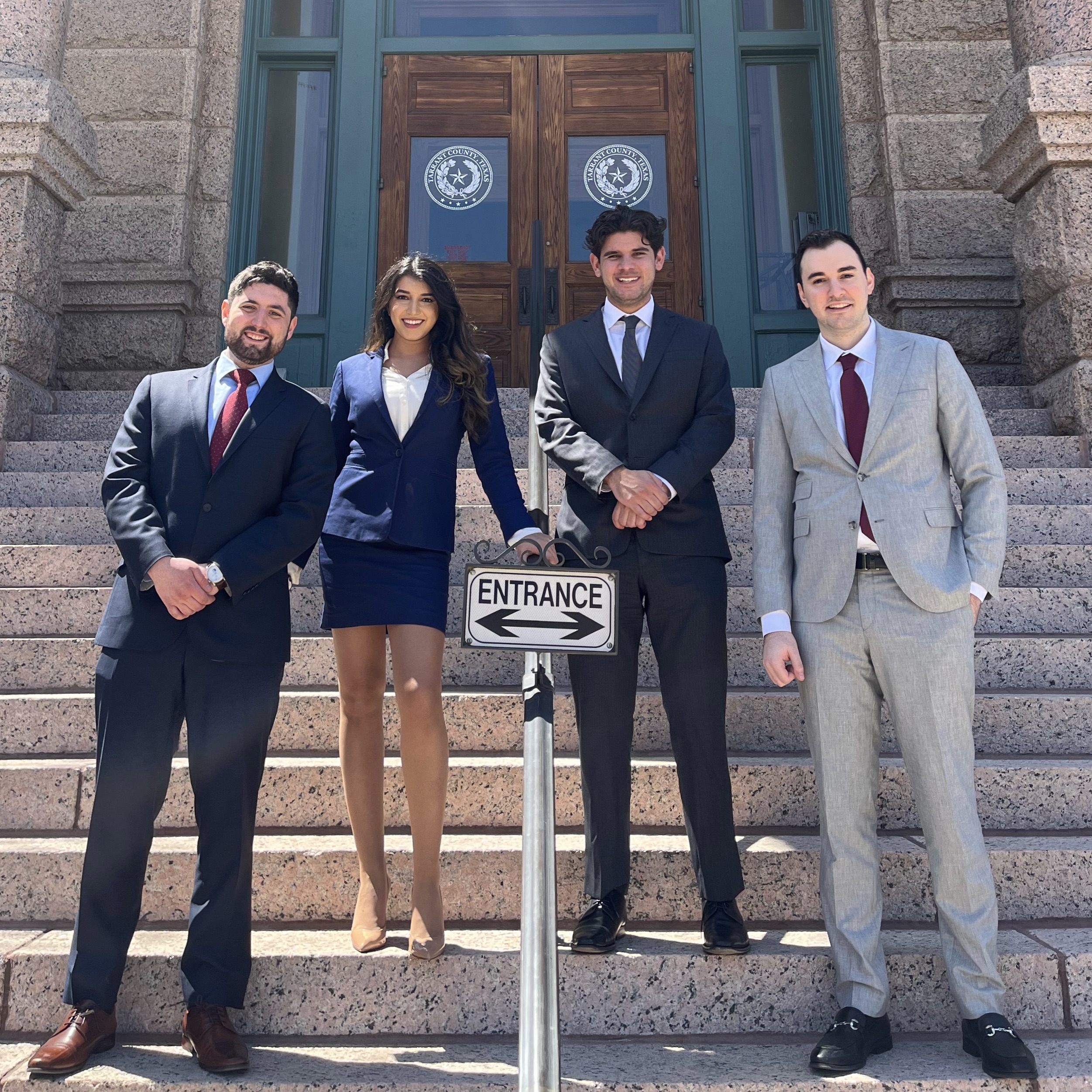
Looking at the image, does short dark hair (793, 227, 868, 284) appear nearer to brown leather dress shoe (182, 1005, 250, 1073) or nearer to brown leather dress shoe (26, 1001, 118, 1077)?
brown leather dress shoe (182, 1005, 250, 1073)

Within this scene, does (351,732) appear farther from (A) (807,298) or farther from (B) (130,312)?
(B) (130,312)

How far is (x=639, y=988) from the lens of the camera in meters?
2.75

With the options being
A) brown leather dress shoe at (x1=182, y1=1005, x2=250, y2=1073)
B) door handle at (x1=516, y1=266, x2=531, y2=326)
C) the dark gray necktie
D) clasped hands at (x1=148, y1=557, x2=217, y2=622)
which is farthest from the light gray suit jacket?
door handle at (x1=516, y1=266, x2=531, y2=326)

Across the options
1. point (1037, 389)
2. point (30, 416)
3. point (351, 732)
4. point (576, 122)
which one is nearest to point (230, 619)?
point (351, 732)

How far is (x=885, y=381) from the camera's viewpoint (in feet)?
9.12

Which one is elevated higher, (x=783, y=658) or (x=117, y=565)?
(x=117, y=565)

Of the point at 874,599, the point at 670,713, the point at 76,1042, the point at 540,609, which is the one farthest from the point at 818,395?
the point at 76,1042

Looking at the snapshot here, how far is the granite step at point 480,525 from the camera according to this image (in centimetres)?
469

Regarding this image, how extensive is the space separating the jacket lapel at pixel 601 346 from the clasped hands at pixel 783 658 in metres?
0.94

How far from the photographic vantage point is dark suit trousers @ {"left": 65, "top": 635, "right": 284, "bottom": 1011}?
100 inches

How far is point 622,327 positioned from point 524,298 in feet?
14.7

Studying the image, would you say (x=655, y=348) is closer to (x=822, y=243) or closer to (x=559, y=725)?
(x=822, y=243)

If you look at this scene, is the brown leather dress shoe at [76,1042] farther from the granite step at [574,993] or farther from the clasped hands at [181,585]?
the clasped hands at [181,585]

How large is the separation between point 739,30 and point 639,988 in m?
7.59
